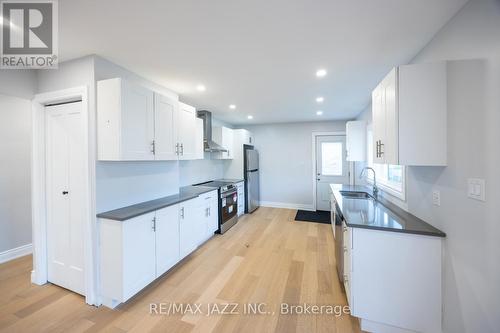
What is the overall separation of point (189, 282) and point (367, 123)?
405 centimetres

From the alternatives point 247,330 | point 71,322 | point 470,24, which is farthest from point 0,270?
point 470,24

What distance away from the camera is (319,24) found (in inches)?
58.9

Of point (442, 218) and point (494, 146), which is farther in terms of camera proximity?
point (442, 218)

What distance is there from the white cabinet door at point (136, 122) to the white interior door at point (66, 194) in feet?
1.52

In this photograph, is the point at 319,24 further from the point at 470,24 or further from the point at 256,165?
the point at 256,165

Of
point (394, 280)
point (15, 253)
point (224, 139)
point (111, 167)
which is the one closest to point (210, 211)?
point (111, 167)

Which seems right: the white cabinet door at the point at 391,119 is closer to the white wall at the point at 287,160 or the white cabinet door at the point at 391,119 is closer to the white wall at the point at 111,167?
the white wall at the point at 111,167

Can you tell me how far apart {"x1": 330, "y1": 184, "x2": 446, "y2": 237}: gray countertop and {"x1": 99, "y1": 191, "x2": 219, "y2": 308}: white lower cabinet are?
6.68 ft

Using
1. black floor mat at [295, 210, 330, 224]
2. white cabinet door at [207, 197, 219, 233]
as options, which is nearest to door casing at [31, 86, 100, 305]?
white cabinet door at [207, 197, 219, 233]

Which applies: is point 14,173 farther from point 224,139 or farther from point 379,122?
point 379,122

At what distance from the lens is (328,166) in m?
5.40

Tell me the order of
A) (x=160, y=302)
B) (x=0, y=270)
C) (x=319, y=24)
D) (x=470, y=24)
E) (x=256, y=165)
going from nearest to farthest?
1. (x=470, y=24)
2. (x=319, y=24)
3. (x=160, y=302)
4. (x=0, y=270)
5. (x=256, y=165)

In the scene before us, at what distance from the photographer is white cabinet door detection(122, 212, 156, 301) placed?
1891 mm

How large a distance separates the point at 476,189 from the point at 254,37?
6.28 ft
